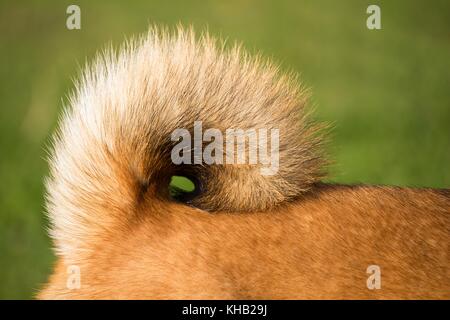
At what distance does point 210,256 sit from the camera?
257 centimetres

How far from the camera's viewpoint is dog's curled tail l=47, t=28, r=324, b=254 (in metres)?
2.83

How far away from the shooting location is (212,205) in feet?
9.23

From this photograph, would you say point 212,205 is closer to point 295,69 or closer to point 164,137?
point 164,137

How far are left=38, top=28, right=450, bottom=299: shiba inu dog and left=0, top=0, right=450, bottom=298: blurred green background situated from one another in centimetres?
221

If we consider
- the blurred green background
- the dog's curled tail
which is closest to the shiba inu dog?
the dog's curled tail

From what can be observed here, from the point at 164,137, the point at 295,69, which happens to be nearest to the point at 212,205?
the point at 164,137

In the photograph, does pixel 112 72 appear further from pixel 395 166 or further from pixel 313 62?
pixel 313 62

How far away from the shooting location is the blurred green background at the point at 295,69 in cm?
621

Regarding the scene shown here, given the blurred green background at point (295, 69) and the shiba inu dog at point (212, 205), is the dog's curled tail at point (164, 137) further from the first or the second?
the blurred green background at point (295, 69)

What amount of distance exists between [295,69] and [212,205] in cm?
605

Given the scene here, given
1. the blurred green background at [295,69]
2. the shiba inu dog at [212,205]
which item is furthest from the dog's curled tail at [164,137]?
the blurred green background at [295,69]

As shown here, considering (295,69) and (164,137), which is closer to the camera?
(164,137)

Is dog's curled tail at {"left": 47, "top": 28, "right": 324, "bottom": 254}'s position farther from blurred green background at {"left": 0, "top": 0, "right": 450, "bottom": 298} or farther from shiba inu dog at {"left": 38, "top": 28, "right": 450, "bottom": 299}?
blurred green background at {"left": 0, "top": 0, "right": 450, "bottom": 298}

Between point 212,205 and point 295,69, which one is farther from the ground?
point 295,69
